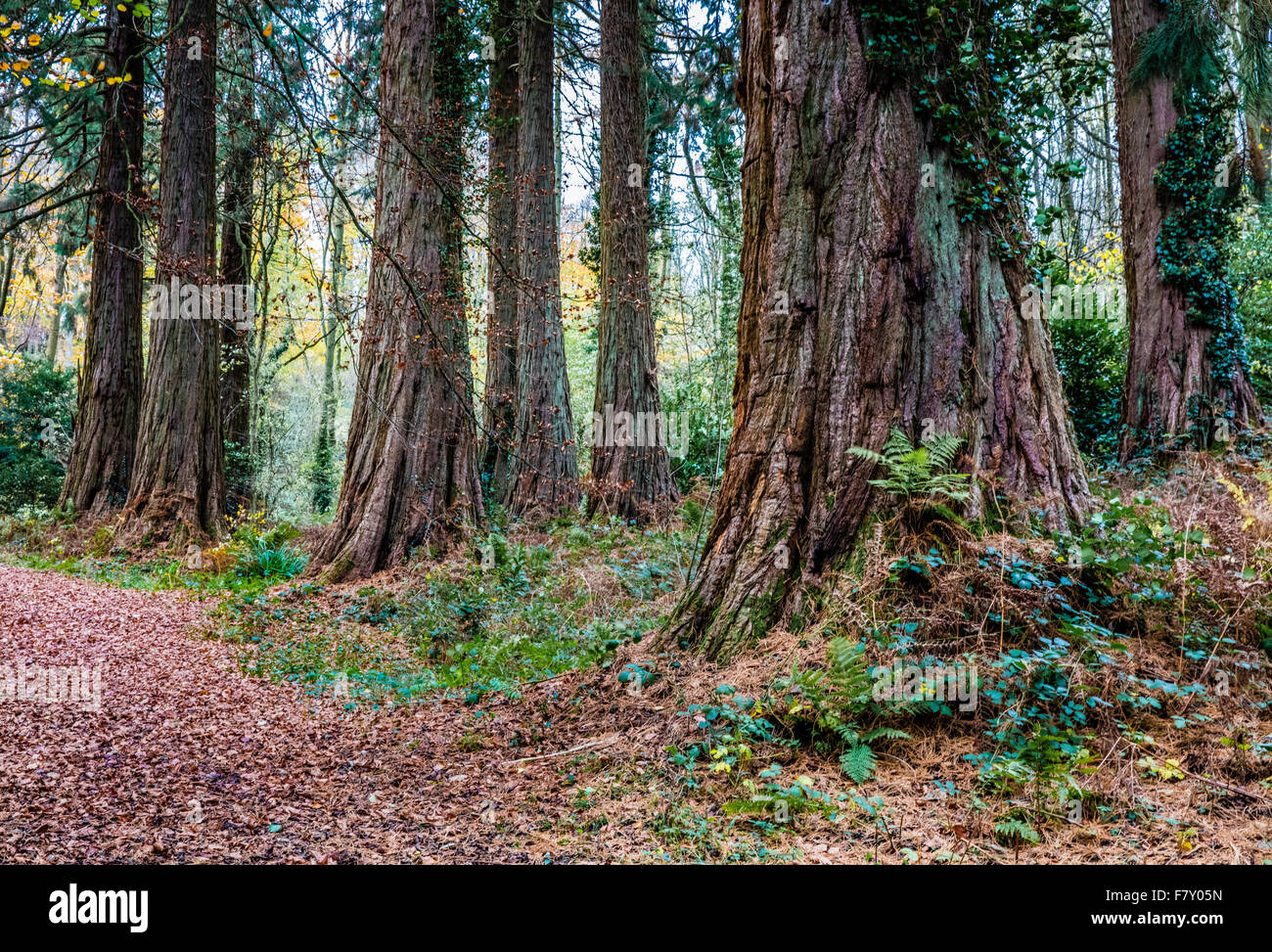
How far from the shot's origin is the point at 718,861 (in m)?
2.57

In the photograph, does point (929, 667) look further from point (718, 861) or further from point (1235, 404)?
point (1235, 404)

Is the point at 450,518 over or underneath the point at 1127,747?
over

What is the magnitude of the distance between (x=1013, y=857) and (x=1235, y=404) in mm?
10312

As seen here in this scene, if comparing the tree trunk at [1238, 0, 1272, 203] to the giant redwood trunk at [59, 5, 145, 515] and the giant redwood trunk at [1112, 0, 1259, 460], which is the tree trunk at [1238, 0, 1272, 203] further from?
the giant redwood trunk at [59, 5, 145, 515]

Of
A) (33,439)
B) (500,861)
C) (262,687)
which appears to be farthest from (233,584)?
(33,439)

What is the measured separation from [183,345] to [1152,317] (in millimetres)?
12879

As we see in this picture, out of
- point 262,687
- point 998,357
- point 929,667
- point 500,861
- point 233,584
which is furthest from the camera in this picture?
point 233,584

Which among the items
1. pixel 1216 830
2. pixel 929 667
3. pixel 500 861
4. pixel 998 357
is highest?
pixel 998 357

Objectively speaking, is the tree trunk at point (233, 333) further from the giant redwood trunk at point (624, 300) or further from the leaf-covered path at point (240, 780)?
the leaf-covered path at point (240, 780)

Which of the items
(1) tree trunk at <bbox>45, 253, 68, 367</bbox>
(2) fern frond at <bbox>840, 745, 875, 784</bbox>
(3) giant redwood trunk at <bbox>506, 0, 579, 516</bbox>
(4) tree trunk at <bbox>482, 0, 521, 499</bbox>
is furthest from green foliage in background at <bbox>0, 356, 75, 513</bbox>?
(2) fern frond at <bbox>840, 745, 875, 784</bbox>

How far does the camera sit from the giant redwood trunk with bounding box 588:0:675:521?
33.3 ft

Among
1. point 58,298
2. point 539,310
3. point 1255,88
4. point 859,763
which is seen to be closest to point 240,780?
point 859,763

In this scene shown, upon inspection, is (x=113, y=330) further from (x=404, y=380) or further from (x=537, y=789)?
(x=537, y=789)

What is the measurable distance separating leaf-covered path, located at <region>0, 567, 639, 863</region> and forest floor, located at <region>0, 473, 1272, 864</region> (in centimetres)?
1
